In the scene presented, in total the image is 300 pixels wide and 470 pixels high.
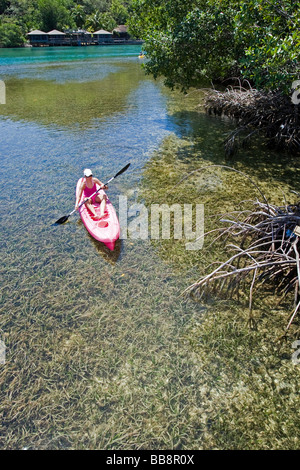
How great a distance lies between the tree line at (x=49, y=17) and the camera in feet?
188

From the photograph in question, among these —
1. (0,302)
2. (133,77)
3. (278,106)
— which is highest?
(133,77)

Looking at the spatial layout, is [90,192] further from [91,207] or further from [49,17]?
[49,17]

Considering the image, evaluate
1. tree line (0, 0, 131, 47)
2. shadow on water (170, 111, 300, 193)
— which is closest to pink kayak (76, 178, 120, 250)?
shadow on water (170, 111, 300, 193)

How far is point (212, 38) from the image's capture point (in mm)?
9820

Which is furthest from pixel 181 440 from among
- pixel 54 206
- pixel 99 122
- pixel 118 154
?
pixel 99 122

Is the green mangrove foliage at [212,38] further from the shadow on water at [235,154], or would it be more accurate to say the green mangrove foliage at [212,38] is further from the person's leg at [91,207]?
the person's leg at [91,207]

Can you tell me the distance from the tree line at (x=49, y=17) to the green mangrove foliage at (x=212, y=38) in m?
53.0

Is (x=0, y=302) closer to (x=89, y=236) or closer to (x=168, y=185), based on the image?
(x=89, y=236)

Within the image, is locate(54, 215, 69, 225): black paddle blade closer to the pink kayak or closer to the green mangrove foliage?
the pink kayak

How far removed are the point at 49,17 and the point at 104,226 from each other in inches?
2982

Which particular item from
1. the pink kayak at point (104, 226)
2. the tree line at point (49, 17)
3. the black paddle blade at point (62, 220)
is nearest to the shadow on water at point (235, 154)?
the pink kayak at point (104, 226)

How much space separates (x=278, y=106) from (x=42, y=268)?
8.92m

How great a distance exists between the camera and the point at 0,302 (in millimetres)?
5160

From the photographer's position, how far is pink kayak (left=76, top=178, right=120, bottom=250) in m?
6.20
